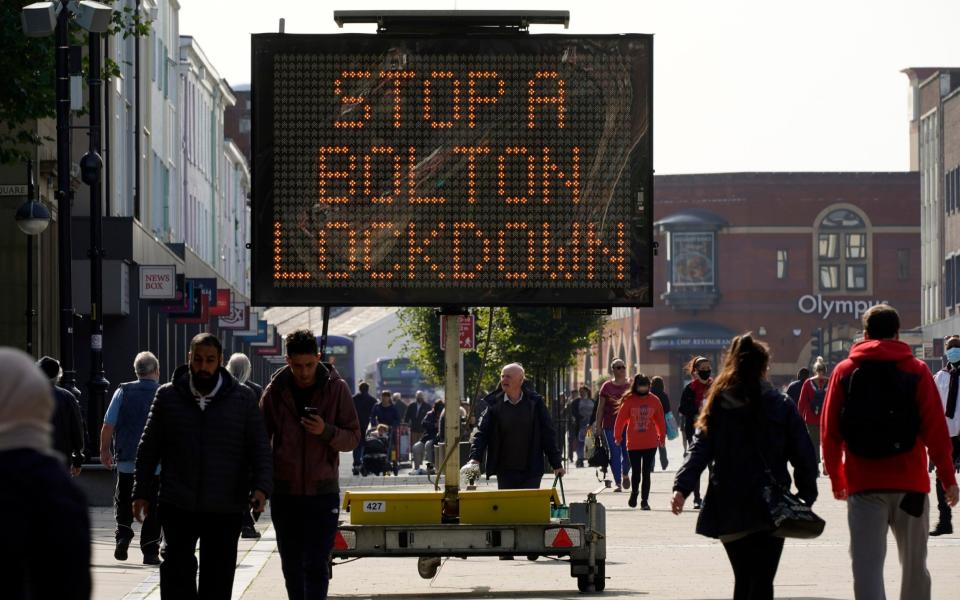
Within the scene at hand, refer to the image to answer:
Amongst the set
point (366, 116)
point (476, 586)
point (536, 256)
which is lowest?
point (476, 586)

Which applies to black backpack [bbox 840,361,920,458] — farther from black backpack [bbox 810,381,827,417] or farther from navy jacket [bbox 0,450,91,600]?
black backpack [bbox 810,381,827,417]

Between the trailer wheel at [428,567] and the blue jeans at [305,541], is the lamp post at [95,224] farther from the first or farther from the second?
the blue jeans at [305,541]

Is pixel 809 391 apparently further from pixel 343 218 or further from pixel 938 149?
pixel 938 149

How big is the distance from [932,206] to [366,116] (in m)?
72.9

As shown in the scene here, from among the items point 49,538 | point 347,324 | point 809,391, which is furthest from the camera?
point 347,324

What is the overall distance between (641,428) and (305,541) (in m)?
14.6

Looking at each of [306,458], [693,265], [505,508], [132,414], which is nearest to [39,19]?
[132,414]

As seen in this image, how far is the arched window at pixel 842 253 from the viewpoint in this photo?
336ft

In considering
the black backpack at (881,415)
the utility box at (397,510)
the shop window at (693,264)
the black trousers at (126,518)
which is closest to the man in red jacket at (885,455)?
the black backpack at (881,415)

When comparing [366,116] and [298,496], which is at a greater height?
[366,116]

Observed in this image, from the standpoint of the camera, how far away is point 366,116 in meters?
14.1

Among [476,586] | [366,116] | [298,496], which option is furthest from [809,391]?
[298,496]

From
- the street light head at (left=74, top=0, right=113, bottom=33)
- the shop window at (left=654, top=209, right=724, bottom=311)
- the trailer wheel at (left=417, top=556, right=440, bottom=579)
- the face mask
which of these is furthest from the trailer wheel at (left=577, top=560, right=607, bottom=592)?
the shop window at (left=654, top=209, right=724, bottom=311)

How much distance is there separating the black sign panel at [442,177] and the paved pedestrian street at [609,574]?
2135mm
